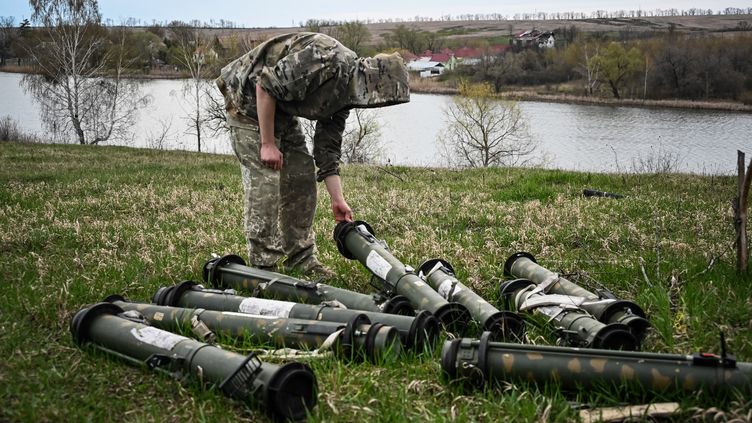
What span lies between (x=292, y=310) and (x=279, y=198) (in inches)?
70.3

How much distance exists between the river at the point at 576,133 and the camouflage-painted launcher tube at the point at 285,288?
1004 inches

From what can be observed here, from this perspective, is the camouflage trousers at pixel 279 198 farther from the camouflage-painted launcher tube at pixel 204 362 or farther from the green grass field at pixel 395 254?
the camouflage-painted launcher tube at pixel 204 362

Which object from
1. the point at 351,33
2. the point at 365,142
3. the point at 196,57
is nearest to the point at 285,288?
the point at 365,142

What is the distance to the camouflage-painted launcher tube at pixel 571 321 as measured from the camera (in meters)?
3.89

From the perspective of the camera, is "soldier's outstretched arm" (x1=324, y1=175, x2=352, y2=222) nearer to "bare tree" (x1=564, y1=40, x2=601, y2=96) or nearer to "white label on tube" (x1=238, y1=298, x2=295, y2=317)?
"white label on tube" (x1=238, y1=298, x2=295, y2=317)

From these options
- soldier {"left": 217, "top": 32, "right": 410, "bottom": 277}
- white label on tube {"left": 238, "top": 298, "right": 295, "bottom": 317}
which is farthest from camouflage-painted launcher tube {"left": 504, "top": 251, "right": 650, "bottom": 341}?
white label on tube {"left": 238, "top": 298, "right": 295, "bottom": 317}

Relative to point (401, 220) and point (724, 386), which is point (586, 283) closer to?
point (724, 386)

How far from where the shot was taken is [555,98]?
75562 mm

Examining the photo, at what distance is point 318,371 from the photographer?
3.77 meters

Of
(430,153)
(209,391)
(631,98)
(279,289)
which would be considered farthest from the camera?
(631,98)

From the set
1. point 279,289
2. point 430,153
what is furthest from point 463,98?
point 279,289

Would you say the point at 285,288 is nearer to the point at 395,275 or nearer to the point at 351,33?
the point at 395,275

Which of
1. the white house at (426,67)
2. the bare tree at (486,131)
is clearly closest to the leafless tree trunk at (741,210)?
the bare tree at (486,131)

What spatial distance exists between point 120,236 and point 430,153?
3623 cm
